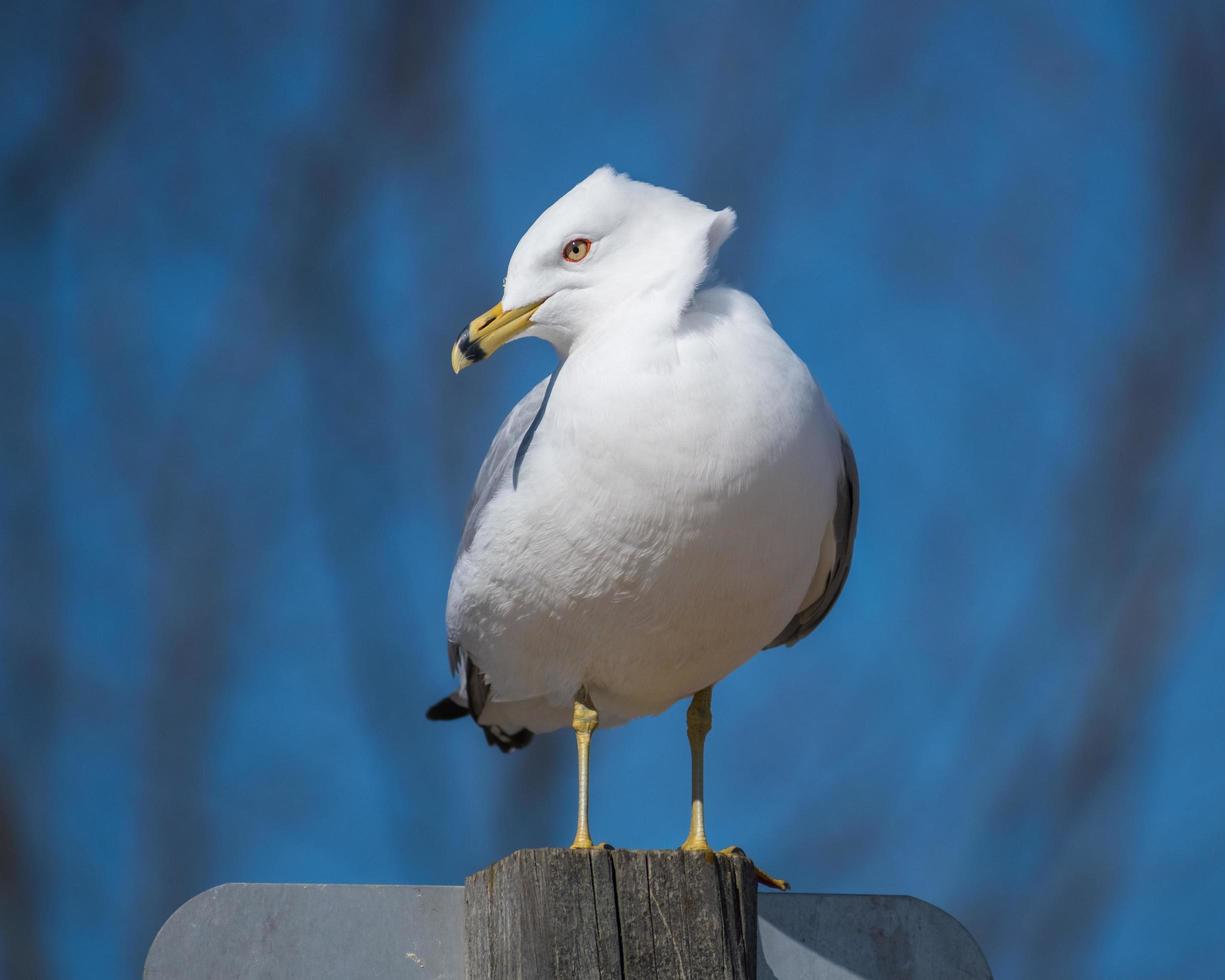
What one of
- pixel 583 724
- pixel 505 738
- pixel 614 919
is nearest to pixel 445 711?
pixel 505 738

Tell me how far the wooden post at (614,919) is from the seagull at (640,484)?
14.5 inches

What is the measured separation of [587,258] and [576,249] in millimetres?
36

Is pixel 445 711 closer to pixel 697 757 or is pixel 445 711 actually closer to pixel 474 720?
pixel 474 720

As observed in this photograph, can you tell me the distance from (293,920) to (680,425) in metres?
1.16

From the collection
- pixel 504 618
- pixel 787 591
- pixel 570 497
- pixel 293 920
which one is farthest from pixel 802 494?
pixel 293 920

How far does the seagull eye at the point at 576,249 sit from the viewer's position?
3.41 meters

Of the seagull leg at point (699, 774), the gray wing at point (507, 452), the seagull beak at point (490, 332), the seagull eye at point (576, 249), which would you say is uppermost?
the seagull eye at point (576, 249)

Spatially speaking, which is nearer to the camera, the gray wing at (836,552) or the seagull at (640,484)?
the seagull at (640,484)

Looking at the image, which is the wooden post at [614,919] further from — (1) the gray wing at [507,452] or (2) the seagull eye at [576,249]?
(2) the seagull eye at [576,249]

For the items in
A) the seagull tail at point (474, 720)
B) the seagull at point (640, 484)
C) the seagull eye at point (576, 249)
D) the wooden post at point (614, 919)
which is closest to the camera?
the wooden post at point (614, 919)

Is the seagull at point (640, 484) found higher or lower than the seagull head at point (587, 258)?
lower

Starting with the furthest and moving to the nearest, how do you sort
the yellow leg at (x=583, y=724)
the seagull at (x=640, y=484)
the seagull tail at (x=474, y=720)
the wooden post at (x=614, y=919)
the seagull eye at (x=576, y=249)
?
the seagull tail at (x=474, y=720) < the seagull eye at (x=576, y=249) < the yellow leg at (x=583, y=724) < the seagull at (x=640, y=484) < the wooden post at (x=614, y=919)

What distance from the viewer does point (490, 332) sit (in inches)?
133

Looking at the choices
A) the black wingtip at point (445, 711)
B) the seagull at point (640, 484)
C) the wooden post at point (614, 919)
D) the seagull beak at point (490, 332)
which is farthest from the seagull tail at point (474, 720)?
the wooden post at point (614, 919)
